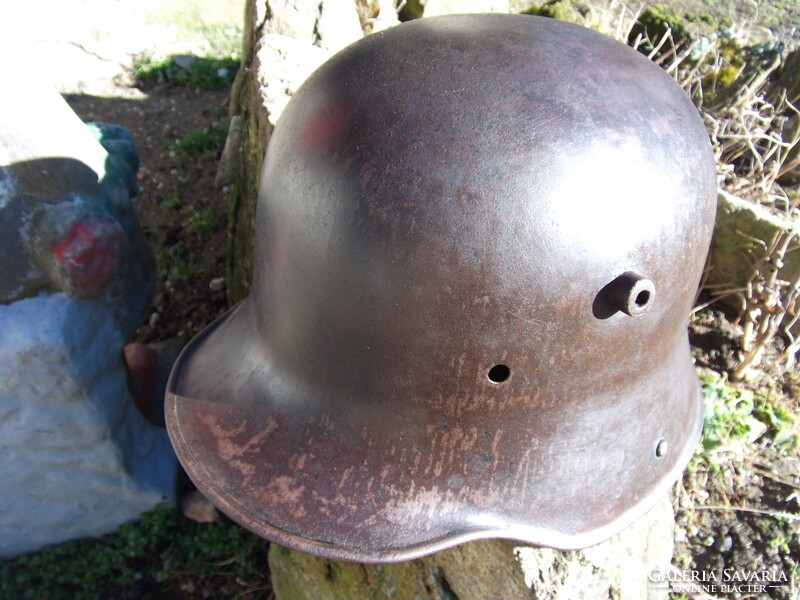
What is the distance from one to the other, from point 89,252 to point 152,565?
1.36 m

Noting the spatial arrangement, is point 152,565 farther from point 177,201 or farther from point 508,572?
point 177,201

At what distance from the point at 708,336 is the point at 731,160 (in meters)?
1.10

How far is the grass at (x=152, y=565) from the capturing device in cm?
243

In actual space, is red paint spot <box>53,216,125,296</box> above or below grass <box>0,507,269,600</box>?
above

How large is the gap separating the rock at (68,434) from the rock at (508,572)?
716 mm

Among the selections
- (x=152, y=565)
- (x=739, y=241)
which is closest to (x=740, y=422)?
(x=739, y=241)

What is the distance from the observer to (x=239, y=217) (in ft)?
10.2

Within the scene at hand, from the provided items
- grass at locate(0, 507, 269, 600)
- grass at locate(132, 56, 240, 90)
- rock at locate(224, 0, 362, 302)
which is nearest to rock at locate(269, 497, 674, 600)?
grass at locate(0, 507, 269, 600)

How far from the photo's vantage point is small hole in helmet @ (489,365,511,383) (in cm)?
141

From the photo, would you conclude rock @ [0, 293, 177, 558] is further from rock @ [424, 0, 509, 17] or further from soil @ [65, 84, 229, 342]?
rock @ [424, 0, 509, 17]

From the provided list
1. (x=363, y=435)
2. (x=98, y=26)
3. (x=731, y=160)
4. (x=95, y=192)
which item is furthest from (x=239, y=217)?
(x=98, y=26)

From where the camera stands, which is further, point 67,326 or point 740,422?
point 740,422

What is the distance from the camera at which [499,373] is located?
1416mm

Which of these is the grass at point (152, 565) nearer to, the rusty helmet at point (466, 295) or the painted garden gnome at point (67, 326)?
the painted garden gnome at point (67, 326)
